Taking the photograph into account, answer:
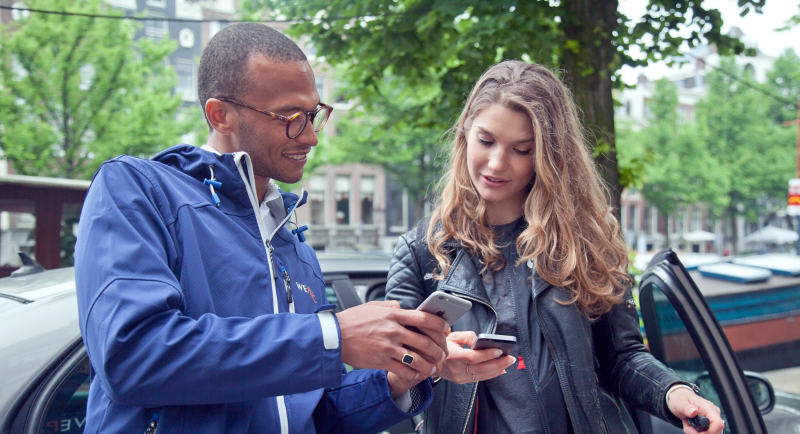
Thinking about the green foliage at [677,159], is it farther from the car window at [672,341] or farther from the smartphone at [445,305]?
the smartphone at [445,305]

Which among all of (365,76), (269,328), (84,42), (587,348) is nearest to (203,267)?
(269,328)

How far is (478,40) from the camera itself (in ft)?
14.1

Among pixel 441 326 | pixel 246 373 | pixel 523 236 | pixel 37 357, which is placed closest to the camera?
pixel 246 373

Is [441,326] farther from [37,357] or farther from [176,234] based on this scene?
Answer: [37,357]

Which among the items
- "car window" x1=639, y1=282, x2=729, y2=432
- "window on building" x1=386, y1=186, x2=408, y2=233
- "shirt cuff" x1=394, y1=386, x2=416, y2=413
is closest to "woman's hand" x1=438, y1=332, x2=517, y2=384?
"shirt cuff" x1=394, y1=386, x2=416, y2=413

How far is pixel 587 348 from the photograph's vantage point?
1620 millimetres

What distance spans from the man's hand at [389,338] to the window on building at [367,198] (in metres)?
26.5

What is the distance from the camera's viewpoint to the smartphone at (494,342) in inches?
47.4

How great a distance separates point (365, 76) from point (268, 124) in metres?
4.20

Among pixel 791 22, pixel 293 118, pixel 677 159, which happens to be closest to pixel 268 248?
pixel 293 118

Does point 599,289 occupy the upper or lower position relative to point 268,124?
lower

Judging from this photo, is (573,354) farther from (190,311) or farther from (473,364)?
(190,311)

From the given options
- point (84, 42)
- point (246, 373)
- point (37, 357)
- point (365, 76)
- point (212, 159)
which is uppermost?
point (84, 42)

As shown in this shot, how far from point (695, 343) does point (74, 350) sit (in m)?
1.90
